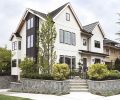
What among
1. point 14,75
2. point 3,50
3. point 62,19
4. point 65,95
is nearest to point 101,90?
point 65,95

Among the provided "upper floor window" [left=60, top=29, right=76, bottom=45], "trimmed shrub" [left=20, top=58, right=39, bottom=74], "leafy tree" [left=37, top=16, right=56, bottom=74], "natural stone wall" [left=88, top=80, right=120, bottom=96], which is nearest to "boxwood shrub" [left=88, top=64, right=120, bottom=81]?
"natural stone wall" [left=88, top=80, right=120, bottom=96]

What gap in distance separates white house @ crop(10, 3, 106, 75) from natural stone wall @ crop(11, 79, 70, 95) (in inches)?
264

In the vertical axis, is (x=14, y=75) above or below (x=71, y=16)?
below

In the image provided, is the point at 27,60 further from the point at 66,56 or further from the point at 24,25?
the point at 24,25

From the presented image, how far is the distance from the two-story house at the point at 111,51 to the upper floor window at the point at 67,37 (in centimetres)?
1333

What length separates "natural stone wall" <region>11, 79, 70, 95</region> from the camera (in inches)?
924

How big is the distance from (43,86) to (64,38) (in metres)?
10.2

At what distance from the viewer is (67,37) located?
33656 mm

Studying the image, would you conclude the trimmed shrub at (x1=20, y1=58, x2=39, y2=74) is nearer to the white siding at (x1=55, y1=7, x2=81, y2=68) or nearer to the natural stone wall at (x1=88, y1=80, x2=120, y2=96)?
the white siding at (x1=55, y1=7, x2=81, y2=68)

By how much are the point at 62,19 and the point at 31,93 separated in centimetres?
1205

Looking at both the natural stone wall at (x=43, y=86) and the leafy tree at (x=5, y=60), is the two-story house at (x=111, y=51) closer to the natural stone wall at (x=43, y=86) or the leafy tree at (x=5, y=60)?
the leafy tree at (x=5, y=60)

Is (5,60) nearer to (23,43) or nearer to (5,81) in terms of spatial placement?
(5,81)

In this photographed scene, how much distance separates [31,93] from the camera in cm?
2498

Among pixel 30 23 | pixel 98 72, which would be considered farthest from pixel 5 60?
pixel 98 72
